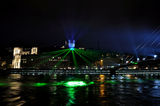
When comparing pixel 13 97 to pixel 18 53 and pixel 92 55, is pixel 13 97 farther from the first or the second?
pixel 18 53

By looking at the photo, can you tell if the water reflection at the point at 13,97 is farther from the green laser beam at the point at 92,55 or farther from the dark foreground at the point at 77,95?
the green laser beam at the point at 92,55

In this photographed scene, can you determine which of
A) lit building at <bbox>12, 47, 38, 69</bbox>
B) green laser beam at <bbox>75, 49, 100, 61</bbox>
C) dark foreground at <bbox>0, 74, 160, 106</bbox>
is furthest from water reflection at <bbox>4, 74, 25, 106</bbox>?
lit building at <bbox>12, 47, 38, 69</bbox>

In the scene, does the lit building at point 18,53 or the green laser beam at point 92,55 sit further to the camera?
the green laser beam at point 92,55

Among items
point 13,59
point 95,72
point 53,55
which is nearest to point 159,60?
point 95,72

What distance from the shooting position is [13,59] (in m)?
140

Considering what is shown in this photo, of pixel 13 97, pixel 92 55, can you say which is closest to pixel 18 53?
pixel 92 55

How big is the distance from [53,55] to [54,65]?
13.1 metres

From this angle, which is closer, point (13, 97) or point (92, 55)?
point (13, 97)

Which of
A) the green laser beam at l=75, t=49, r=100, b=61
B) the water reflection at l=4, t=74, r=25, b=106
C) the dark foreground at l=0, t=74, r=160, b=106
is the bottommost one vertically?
the dark foreground at l=0, t=74, r=160, b=106

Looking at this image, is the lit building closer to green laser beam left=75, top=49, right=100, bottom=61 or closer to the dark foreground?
green laser beam left=75, top=49, right=100, bottom=61

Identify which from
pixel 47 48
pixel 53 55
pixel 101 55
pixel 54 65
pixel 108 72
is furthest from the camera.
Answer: pixel 47 48

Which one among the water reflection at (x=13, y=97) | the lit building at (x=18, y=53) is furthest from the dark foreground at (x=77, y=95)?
the lit building at (x=18, y=53)

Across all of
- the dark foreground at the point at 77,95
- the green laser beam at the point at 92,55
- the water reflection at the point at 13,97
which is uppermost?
the green laser beam at the point at 92,55

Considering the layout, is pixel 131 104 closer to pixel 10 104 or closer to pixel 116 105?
pixel 116 105
